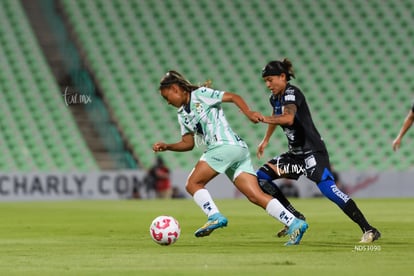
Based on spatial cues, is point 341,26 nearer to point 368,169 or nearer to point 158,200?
point 368,169

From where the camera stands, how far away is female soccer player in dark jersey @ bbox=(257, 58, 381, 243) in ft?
30.7

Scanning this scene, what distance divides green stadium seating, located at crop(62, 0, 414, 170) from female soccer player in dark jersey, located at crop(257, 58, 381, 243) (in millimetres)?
14705

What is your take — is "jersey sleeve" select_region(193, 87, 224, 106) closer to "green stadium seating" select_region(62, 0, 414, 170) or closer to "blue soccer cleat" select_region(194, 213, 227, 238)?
"blue soccer cleat" select_region(194, 213, 227, 238)

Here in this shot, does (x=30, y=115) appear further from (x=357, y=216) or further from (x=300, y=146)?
(x=357, y=216)

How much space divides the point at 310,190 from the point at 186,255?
1595 centimetres

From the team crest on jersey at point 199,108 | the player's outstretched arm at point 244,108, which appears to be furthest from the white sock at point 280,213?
the team crest on jersey at point 199,108

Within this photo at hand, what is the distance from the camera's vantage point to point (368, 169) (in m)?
25.0

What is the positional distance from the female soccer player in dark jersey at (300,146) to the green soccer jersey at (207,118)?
0.51 metres

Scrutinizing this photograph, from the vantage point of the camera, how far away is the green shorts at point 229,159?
934cm

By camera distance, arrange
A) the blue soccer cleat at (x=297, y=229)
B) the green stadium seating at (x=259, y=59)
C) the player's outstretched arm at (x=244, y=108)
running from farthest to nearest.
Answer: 1. the green stadium seating at (x=259, y=59)
2. the blue soccer cleat at (x=297, y=229)
3. the player's outstretched arm at (x=244, y=108)

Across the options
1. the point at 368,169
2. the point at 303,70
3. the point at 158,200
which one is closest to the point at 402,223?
the point at 158,200

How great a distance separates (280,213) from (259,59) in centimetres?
1808

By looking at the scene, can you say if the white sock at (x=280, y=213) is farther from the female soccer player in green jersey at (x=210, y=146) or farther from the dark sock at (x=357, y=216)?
the dark sock at (x=357, y=216)

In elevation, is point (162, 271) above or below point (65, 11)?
below
